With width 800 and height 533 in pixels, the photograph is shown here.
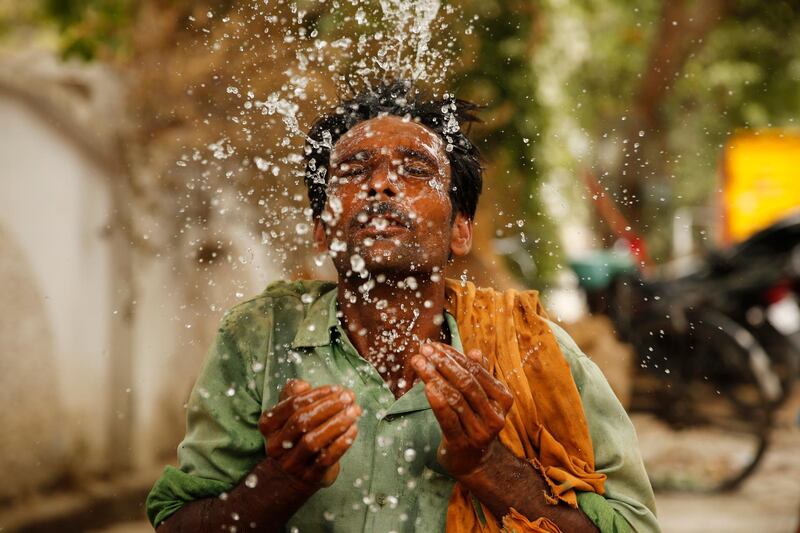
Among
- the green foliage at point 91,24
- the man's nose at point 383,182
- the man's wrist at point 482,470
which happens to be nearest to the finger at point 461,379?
the man's wrist at point 482,470

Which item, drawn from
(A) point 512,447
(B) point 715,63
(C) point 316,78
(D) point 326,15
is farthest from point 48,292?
(B) point 715,63

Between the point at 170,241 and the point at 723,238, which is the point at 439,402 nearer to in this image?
the point at 170,241

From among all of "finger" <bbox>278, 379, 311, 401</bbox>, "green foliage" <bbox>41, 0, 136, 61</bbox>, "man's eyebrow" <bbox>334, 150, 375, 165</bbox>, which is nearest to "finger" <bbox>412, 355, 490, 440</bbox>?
"finger" <bbox>278, 379, 311, 401</bbox>

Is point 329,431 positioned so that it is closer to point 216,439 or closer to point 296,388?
point 296,388

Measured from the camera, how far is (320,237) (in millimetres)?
2369

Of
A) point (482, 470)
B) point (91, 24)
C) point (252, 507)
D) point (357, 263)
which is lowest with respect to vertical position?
point (252, 507)

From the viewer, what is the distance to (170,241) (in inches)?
220

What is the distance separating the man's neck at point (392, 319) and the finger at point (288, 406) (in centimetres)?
42

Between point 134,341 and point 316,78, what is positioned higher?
point 316,78

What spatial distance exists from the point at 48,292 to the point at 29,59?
54.0 inches

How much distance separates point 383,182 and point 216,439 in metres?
0.72

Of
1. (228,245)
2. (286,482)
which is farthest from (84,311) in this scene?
(286,482)

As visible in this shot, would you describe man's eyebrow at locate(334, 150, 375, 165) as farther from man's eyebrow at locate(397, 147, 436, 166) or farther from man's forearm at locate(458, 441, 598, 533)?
man's forearm at locate(458, 441, 598, 533)

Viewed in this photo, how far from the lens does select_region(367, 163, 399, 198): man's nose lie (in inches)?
83.3
